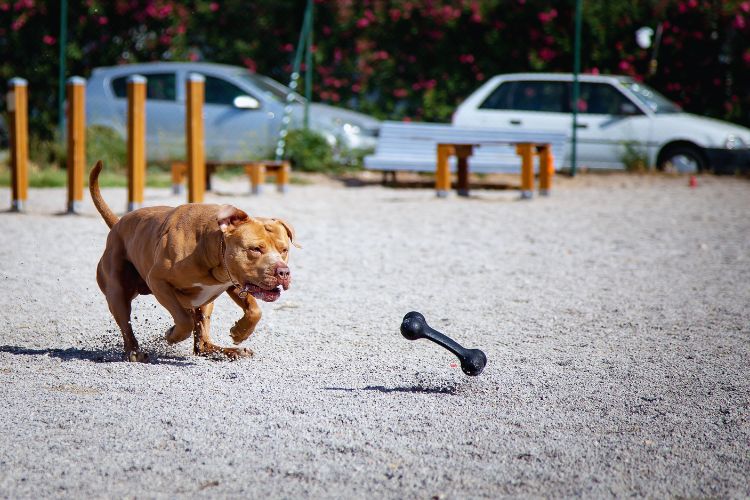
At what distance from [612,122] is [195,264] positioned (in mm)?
11604

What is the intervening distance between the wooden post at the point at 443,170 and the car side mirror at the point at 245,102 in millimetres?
3414

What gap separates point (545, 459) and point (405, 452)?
504 millimetres

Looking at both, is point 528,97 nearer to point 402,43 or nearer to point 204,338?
point 402,43

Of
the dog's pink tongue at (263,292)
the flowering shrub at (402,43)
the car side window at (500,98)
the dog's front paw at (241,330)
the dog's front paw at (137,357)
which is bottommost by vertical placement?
the dog's front paw at (137,357)

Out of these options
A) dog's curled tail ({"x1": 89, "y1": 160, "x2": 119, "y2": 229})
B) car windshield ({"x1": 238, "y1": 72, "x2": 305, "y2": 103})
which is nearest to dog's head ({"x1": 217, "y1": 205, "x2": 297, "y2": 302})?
dog's curled tail ({"x1": 89, "y1": 160, "x2": 119, "y2": 229})

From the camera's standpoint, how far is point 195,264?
4.77m

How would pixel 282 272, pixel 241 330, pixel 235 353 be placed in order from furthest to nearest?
pixel 235 353 → pixel 241 330 → pixel 282 272

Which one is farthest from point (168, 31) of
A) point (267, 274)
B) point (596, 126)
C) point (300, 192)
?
point (267, 274)

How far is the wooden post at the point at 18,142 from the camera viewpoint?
10.9 metres

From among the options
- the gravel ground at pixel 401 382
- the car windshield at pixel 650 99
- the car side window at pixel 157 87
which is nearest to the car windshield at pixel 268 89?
the car side window at pixel 157 87

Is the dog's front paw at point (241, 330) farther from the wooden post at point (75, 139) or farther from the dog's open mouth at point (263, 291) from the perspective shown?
the wooden post at point (75, 139)

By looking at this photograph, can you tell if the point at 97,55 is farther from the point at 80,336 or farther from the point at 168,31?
the point at 80,336

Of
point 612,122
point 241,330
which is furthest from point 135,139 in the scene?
point 612,122

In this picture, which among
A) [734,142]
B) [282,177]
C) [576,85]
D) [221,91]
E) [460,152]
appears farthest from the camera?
[221,91]
